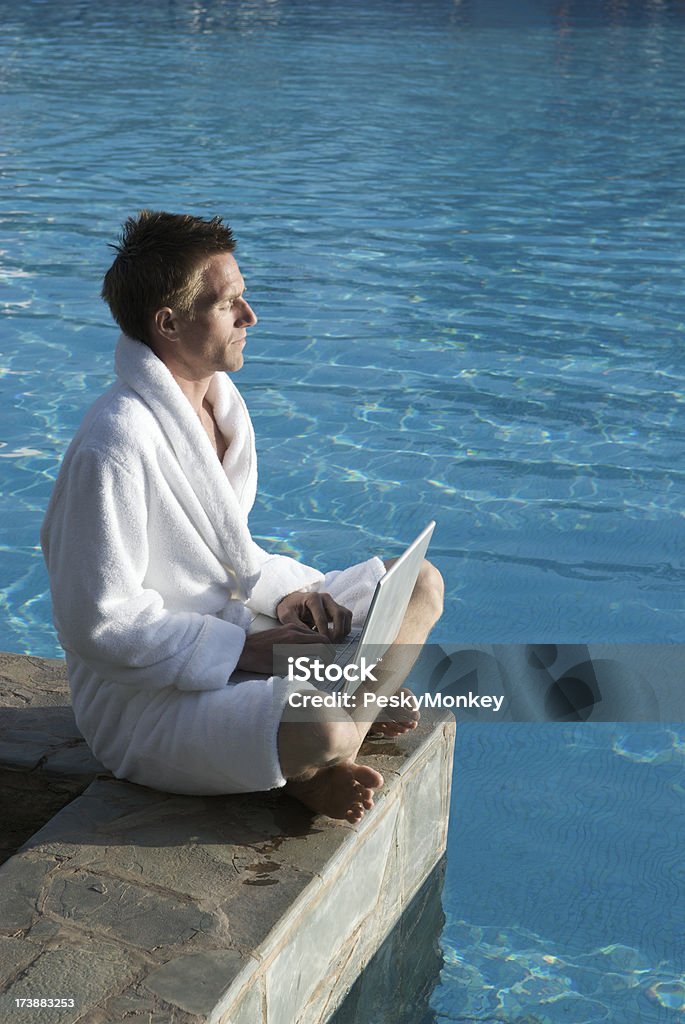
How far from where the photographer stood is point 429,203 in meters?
11.1

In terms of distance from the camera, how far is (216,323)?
285 centimetres

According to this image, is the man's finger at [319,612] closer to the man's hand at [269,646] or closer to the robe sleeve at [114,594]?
the man's hand at [269,646]

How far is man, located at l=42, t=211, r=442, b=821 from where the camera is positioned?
2.64 metres

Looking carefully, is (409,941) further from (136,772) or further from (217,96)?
(217,96)

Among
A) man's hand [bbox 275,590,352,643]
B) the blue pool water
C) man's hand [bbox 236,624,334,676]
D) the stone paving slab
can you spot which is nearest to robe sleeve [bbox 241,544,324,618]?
man's hand [bbox 275,590,352,643]

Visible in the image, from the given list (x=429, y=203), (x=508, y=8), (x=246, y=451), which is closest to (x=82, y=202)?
(x=429, y=203)

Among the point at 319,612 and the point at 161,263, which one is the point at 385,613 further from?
the point at 161,263

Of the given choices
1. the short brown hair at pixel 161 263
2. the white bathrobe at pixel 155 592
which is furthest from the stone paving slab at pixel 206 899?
the short brown hair at pixel 161 263

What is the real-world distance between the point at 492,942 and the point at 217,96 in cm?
1470

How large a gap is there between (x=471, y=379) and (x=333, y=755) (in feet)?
15.6

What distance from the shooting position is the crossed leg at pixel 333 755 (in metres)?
2.65

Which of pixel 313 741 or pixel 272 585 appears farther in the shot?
pixel 272 585
